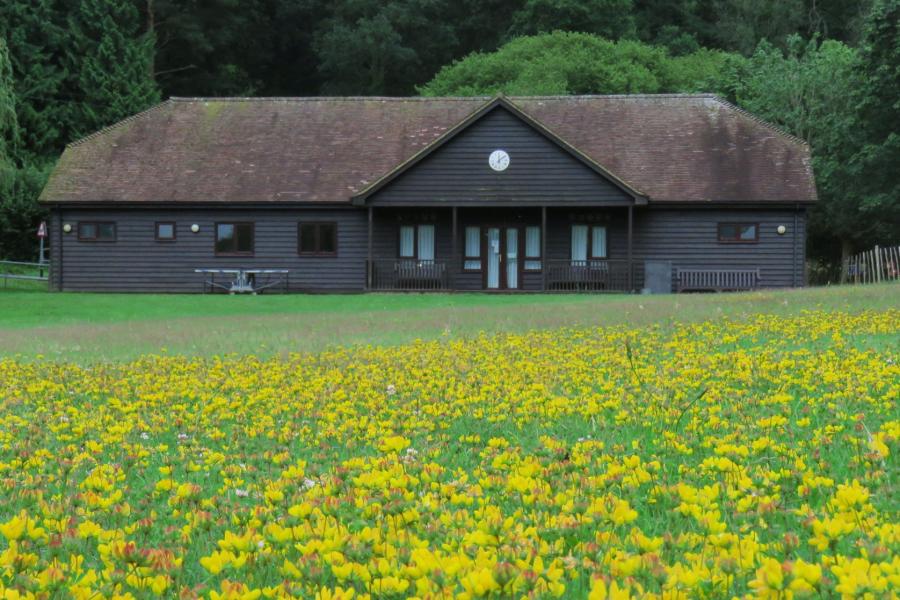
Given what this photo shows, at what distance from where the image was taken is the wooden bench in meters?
36.2

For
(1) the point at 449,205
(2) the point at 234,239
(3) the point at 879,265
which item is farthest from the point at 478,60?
(3) the point at 879,265

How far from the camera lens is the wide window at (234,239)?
124ft

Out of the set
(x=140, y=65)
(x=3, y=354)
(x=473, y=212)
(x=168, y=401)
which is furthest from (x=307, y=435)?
(x=140, y=65)

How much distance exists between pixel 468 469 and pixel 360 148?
115 ft

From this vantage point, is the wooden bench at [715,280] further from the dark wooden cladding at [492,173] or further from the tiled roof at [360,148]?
the dark wooden cladding at [492,173]

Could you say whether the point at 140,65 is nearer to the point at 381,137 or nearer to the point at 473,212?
the point at 381,137

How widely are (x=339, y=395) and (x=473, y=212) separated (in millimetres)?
30122

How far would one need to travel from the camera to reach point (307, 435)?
635 cm

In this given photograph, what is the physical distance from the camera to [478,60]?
55.0 meters

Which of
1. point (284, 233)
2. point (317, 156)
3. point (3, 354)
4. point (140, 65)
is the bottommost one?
point (3, 354)

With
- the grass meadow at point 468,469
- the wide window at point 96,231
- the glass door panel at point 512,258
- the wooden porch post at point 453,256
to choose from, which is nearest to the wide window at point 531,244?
the glass door panel at point 512,258

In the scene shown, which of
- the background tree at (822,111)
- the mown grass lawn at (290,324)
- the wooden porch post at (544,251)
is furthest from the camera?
the background tree at (822,111)

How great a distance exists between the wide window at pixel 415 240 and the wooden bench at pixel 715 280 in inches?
343

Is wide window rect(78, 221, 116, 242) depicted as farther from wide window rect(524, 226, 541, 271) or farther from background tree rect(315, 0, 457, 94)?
background tree rect(315, 0, 457, 94)
